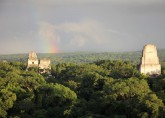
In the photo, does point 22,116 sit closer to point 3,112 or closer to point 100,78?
point 3,112

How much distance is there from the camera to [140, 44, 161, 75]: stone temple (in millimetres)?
55219

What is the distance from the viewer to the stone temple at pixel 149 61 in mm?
55219

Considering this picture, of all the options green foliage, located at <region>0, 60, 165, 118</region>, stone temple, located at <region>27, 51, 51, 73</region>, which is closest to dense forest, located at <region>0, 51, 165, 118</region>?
green foliage, located at <region>0, 60, 165, 118</region>

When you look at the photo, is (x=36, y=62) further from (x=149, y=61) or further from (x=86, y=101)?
(x=86, y=101)

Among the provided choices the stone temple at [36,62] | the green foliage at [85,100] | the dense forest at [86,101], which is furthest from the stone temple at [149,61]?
the stone temple at [36,62]

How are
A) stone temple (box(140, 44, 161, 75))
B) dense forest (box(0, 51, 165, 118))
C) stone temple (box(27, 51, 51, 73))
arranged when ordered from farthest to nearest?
stone temple (box(27, 51, 51, 73))
stone temple (box(140, 44, 161, 75))
dense forest (box(0, 51, 165, 118))

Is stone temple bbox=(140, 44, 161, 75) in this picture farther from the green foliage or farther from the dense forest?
the green foliage

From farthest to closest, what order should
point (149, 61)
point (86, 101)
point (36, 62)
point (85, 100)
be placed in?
1. point (36, 62)
2. point (149, 61)
3. point (85, 100)
4. point (86, 101)

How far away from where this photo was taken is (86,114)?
34156mm

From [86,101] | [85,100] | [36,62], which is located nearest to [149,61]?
[85,100]

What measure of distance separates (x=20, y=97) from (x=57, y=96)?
5120 mm

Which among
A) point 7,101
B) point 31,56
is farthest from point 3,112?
point 31,56

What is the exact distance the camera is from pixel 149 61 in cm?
5547

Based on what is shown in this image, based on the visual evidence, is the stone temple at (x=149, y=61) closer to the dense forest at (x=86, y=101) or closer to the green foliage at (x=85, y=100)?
the dense forest at (x=86, y=101)
